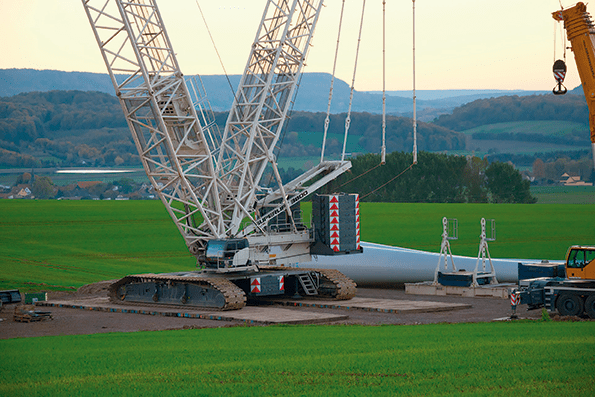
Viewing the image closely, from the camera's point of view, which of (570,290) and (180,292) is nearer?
(570,290)

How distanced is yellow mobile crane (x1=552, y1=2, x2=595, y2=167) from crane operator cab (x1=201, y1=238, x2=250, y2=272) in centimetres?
1175

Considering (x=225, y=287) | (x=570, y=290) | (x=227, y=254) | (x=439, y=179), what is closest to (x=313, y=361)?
(x=570, y=290)

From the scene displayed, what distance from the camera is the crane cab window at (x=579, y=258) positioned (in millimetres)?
23484

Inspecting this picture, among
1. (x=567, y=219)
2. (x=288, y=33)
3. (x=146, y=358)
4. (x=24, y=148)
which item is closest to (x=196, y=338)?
(x=146, y=358)

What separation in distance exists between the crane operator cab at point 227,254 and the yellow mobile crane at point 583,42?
11751mm

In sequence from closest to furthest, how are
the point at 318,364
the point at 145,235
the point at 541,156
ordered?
the point at 318,364
the point at 145,235
the point at 541,156

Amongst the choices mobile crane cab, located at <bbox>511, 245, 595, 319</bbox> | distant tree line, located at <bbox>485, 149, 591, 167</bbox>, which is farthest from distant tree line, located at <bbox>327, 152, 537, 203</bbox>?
mobile crane cab, located at <bbox>511, 245, 595, 319</bbox>

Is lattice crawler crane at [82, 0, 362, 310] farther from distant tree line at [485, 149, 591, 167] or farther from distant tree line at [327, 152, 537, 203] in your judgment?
distant tree line at [485, 149, 591, 167]

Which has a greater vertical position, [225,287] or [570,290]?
[570,290]

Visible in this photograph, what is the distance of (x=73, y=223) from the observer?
219 ft

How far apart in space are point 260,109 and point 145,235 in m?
31.3

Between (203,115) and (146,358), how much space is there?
15802 mm

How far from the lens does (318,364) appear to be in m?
11.9

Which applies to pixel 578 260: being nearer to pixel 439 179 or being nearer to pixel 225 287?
pixel 225 287
